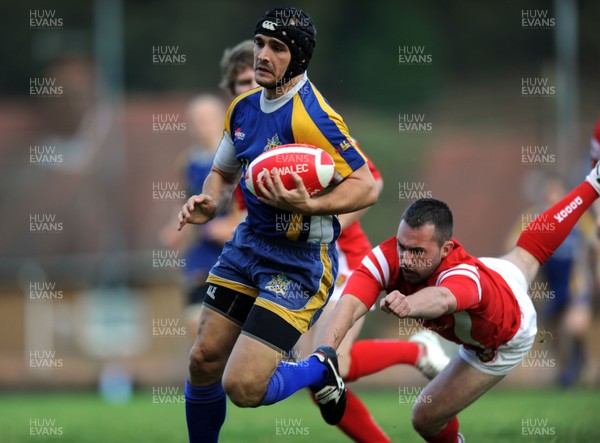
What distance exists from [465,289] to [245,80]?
208 centimetres

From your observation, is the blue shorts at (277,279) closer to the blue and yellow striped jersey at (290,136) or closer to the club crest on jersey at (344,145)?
the blue and yellow striped jersey at (290,136)

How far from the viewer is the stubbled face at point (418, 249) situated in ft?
16.3

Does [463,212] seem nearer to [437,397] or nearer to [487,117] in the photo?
[487,117]

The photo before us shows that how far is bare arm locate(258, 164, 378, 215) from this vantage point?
4707 millimetres

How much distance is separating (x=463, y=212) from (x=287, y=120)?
494 inches

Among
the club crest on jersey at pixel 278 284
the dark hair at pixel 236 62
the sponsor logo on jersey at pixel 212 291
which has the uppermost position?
the dark hair at pixel 236 62

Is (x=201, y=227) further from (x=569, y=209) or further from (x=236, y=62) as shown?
(x=569, y=209)

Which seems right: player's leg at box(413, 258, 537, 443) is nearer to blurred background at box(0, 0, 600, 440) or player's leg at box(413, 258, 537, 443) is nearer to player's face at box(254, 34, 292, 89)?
player's face at box(254, 34, 292, 89)

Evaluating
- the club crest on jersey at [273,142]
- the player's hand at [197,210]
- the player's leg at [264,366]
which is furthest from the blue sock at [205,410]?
the club crest on jersey at [273,142]

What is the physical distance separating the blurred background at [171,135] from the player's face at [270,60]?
966 centimetres

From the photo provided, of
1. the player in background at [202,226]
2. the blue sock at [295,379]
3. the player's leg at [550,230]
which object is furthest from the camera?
the player in background at [202,226]

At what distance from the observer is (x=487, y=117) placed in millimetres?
19766

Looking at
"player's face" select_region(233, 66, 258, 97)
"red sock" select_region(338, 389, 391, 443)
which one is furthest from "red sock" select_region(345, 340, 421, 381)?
"player's face" select_region(233, 66, 258, 97)

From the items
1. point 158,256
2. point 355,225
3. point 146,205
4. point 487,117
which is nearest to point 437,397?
point 355,225
